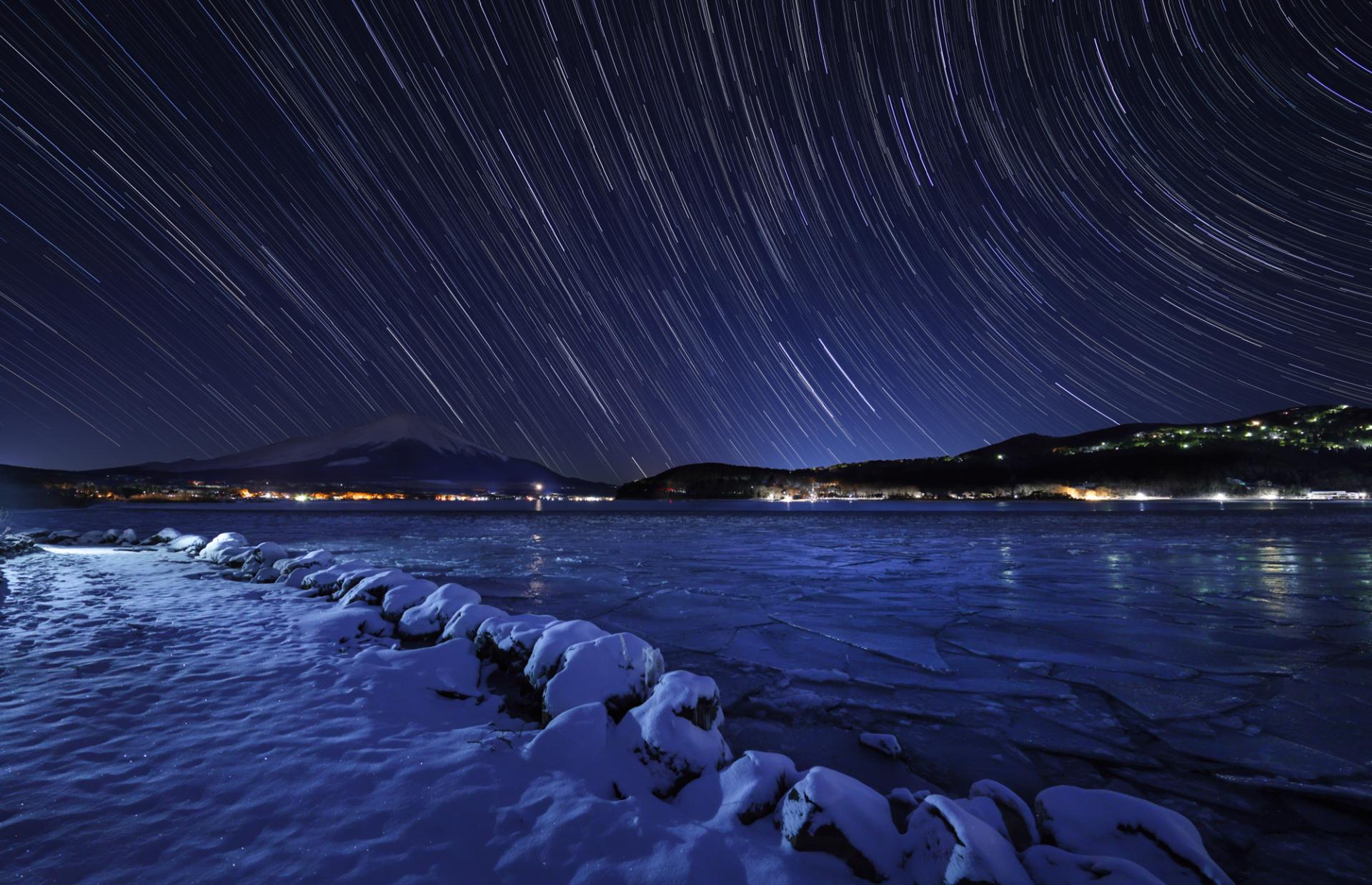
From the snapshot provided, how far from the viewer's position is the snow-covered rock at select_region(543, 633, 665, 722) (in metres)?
3.72

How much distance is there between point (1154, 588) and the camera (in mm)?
9125

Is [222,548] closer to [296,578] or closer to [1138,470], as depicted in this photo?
[296,578]

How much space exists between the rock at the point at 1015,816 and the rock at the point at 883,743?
0.88 meters

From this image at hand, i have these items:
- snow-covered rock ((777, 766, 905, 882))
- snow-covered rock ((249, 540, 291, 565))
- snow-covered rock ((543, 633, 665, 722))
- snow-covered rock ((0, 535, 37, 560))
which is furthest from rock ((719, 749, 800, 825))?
snow-covered rock ((0, 535, 37, 560))

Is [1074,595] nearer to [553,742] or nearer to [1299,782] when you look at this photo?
[1299,782]

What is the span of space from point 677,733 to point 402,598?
4772 millimetres

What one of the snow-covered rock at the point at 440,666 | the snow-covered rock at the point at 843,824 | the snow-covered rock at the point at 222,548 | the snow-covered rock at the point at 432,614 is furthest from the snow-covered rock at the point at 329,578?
the snow-covered rock at the point at 843,824

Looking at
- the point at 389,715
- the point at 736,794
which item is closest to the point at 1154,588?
the point at 736,794

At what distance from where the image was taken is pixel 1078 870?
215 cm

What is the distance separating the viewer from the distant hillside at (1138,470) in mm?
83312

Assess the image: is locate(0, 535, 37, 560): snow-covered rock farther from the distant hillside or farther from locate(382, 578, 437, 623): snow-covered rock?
the distant hillside

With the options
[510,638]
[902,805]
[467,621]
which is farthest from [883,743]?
[467,621]

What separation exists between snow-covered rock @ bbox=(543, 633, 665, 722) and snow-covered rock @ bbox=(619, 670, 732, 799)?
0.31m

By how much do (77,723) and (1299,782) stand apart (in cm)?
776
